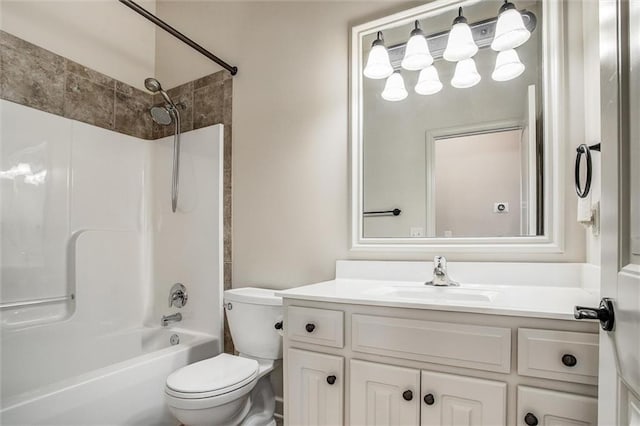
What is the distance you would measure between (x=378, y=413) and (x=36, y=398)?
1.23 m

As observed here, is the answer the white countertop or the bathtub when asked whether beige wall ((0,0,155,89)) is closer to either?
the bathtub

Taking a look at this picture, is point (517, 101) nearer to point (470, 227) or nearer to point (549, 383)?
point (470, 227)

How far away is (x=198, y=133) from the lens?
88.0 inches

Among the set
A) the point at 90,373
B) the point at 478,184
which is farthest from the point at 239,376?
the point at 478,184

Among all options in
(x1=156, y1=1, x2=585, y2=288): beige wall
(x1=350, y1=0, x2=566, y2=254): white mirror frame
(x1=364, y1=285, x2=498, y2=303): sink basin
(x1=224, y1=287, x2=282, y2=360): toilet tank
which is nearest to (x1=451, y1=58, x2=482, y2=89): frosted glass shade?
(x1=350, y1=0, x2=566, y2=254): white mirror frame

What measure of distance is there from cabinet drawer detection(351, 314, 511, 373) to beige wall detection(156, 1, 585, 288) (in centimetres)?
55

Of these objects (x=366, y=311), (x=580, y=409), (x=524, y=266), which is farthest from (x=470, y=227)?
(x=580, y=409)

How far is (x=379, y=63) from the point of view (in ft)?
5.51

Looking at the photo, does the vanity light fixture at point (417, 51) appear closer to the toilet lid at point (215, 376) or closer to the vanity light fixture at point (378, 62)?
the vanity light fixture at point (378, 62)

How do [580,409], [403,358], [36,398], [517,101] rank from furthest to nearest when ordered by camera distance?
1. [517,101]
2. [36,398]
3. [403,358]
4. [580,409]

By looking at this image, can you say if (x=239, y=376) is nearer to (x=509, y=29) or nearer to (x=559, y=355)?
(x=559, y=355)

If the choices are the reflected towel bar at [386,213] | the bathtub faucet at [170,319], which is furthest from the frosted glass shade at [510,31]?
the bathtub faucet at [170,319]

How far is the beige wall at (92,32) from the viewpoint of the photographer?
190 centimetres

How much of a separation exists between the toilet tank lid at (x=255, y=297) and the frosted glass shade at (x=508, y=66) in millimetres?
1401
